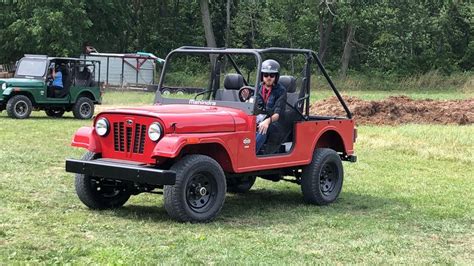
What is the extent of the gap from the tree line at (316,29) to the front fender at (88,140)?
3465 cm

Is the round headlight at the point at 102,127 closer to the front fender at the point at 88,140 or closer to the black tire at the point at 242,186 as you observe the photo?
the front fender at the point at 88,140

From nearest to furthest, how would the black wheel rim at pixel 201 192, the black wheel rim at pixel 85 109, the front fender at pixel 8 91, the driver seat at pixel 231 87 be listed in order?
1. the black wheel rim at pixel 201 192
2. the driver seat at pixel 231 87
3. the front fender at pixel 8 91
4. the black wheel rim at pixel 85 109

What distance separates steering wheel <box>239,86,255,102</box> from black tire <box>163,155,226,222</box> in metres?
1.27

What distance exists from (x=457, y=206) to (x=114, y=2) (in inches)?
1521

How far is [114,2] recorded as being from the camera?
4534cm

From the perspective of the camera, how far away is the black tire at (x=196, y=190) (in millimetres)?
7445

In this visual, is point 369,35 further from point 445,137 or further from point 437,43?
point 445,137

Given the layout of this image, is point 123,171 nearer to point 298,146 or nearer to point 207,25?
point 298,146

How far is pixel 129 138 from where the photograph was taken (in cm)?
784

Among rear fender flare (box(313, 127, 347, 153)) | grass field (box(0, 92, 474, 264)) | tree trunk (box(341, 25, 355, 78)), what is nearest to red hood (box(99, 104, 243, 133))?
grass field (box(0, 92, 474, 264))

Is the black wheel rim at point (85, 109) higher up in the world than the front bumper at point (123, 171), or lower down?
lower down

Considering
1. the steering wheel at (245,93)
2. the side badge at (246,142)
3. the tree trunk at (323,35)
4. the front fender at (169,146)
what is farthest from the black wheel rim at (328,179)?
the tree trunk at (323,35)

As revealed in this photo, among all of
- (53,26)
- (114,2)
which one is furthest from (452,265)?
(114,2)

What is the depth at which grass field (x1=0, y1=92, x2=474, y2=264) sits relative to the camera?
630cm
